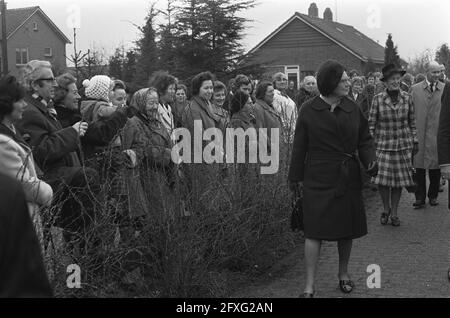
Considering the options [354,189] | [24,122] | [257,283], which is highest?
[24,122]

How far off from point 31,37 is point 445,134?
58.3m

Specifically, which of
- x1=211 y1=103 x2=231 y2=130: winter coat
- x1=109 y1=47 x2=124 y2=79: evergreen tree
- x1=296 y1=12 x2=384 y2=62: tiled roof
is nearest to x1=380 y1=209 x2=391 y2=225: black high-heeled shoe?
x1=211 y1=103 x2=231 y2=130: winter coat

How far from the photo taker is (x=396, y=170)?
8.27 m

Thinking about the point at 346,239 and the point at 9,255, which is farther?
the point at 346,239

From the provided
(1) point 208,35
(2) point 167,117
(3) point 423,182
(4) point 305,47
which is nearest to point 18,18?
(4) point 305,47

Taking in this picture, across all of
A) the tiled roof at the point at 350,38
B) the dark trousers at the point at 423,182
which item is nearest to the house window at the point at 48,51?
the tiled roof at the point at 350,38

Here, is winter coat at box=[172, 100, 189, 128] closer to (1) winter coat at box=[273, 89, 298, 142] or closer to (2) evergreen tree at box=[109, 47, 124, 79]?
(1) winter coat at box=[273, 89, 298, 142]

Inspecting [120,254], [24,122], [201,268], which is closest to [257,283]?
[201,268]

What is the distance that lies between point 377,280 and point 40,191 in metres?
3.18

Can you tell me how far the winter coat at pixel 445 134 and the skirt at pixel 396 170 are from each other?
2.38 metres

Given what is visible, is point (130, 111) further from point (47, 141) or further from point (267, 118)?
point (267, 118)

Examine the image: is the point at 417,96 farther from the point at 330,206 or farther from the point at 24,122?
the point at 24,122

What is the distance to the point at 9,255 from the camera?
1851 millimetres

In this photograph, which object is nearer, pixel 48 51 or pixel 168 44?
pixel 168 44
